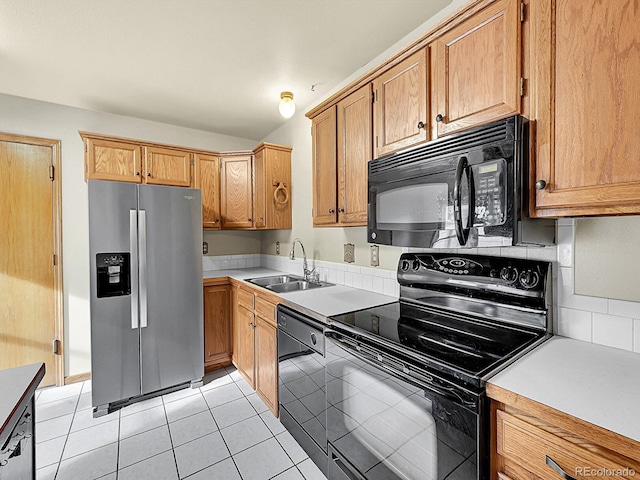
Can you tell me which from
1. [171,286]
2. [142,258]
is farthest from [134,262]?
[171,286]

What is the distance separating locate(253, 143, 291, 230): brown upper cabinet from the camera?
120 inches

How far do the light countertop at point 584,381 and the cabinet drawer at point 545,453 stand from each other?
3.1 inches

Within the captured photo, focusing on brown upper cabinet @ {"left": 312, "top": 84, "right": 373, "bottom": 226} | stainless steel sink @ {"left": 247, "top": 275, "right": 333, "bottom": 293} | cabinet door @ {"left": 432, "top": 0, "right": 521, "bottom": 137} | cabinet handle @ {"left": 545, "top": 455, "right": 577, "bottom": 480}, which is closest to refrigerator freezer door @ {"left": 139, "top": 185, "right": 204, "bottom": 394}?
stainless steel sink @ {"left": 247, "top": 275, "right": 333, "bottom": 293}

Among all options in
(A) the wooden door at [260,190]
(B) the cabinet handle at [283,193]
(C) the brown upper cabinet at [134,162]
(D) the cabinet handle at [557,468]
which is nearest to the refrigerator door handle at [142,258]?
(C) the brown upper cabinet at [134,162]

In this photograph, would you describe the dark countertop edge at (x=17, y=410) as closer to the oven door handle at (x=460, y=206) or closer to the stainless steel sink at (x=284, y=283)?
the oven door handle at (x=460, y=206)

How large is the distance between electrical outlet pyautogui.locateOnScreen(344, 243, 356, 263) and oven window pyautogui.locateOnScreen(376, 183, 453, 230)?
75 centimetres

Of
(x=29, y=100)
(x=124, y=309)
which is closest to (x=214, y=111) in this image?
(x=29, y=100)

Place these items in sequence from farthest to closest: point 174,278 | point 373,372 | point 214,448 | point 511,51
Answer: point 174,278
point 214,448
point 373,372
point 511,51

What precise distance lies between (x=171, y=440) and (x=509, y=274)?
2.21 metres

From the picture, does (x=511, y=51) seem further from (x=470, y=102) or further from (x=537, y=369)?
(x=537, y=369)

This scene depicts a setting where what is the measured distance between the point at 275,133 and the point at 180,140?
1.06 meters

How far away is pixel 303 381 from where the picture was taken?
1734 millimetres

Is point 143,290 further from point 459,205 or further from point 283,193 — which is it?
point 459,205

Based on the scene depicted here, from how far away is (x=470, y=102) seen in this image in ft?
4.01
